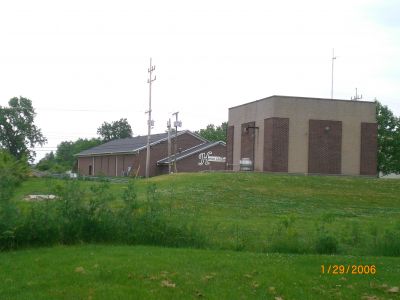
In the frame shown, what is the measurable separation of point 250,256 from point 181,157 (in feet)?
177

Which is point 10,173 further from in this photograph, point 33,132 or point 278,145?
point 33,132

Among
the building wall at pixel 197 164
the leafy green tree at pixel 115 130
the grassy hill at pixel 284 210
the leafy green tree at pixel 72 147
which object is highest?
the leafy green tree at pixel 115 130

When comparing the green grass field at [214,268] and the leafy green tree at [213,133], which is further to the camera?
the leafy green tree at [213,133]

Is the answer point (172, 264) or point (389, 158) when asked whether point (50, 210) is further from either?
point (389, 158)

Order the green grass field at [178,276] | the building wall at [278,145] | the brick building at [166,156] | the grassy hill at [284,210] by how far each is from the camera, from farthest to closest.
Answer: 1. the brick building at [166,156]
2. the building wall at [278,145]
3. the grassy hill at [284,210]
4. the green grass field at [178,276]

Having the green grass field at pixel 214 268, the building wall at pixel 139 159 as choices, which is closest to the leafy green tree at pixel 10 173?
the green grass field at pixel 214 268

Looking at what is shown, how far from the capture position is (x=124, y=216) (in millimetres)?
12195

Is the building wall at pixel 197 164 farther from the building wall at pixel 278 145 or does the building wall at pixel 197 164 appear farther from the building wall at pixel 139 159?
the building wall at pixel 278 145
